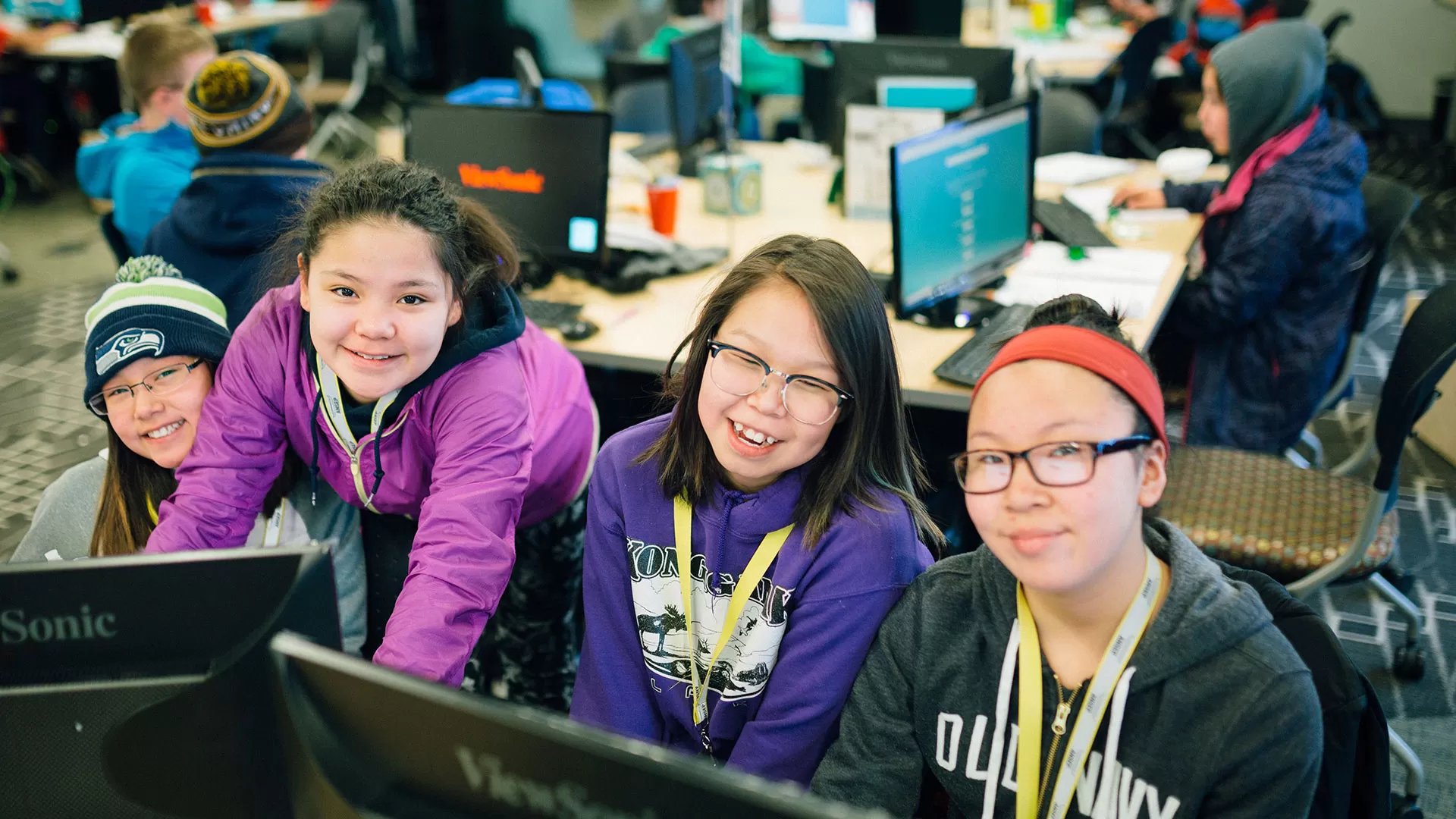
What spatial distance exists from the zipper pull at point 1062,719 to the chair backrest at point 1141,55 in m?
4.80

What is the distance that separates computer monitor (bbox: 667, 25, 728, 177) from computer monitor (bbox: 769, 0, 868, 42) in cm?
199

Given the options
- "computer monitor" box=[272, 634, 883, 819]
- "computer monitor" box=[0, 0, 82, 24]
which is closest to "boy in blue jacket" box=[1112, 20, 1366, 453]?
"computer monitor" box=[272, 634, 883, 819]

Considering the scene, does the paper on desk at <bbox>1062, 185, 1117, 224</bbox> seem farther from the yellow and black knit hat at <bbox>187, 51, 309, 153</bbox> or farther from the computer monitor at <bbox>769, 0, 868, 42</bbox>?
the computer monitor at <bbox>769, 0, 868, 42</bbox>

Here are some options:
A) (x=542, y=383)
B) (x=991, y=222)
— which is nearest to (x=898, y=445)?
(x=542, y=383)

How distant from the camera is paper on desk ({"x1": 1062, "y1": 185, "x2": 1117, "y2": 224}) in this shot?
11.0 feet

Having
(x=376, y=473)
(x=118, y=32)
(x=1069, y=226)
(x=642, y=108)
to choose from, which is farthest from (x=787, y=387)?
(x=118, y=32)

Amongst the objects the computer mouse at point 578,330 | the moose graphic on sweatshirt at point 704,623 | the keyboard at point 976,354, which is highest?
the computer mouse at point 578,330

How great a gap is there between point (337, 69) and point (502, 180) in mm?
4409

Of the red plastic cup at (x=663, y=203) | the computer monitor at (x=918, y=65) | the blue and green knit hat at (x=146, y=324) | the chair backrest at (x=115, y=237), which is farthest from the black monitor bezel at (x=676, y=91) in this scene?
the blue and green knit hat at (x=146, y=324)

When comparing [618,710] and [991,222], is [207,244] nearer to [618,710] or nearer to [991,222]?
[618,710]

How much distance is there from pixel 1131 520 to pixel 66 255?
18.9 feet

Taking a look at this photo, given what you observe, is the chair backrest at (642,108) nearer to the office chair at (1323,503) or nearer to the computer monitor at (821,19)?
the computer monitor at (821,19)

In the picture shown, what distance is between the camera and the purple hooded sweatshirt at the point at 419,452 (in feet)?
4.57

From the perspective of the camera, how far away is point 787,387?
1356mm
